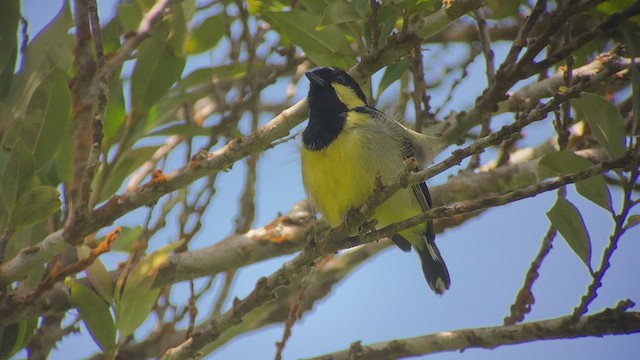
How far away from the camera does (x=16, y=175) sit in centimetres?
270

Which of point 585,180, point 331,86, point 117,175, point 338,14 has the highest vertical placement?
point 331,86

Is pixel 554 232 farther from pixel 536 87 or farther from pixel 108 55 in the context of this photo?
pixel 108 55

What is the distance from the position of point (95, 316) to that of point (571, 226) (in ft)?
6.89

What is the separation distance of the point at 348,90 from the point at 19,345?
7.11 feet

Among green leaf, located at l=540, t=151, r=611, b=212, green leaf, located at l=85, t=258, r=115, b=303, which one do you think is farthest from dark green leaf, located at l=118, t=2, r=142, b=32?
green leaf, located at l=540, t=151, r=611, b=212

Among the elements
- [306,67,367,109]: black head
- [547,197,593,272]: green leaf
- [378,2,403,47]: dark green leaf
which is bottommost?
[547,197,593,272]: green leaf

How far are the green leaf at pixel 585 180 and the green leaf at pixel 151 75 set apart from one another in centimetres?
184

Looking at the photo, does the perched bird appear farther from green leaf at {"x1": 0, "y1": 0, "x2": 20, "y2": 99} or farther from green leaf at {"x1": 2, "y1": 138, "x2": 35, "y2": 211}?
green leaf at {"x1": 0, "y1": 0, "x2": 20, "y2": 99}

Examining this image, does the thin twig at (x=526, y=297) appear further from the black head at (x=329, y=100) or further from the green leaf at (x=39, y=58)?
the green leaf at (x=39, y=58)

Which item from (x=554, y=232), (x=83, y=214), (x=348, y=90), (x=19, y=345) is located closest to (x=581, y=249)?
(x=554, y=232)

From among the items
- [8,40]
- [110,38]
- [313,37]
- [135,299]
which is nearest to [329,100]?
[313,37]

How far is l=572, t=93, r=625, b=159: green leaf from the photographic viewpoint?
2873mm

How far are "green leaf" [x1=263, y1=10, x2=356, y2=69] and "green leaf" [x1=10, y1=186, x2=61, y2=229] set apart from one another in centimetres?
128

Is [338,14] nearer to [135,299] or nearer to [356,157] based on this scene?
[356,157]
